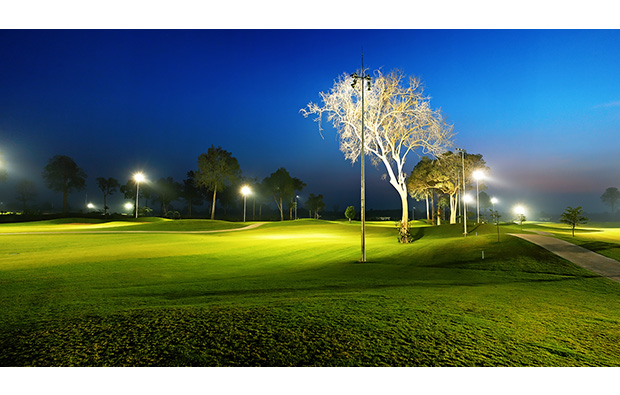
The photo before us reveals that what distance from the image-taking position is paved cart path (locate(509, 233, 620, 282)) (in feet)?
42.0

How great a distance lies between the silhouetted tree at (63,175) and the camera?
82062 millimetres

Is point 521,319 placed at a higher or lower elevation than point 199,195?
lower

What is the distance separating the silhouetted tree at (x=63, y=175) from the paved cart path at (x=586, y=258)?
101906mm

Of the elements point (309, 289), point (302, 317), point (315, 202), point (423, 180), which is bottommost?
point (309, 289)

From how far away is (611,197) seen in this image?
124562 mm

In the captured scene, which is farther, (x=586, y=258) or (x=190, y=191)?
(x=190, y=191)

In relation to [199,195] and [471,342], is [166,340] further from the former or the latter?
[199,195]

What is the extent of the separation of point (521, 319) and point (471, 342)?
6.92 feet

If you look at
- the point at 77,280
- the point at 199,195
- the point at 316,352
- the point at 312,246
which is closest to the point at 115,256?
the point at 77,280

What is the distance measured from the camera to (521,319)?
235 inches

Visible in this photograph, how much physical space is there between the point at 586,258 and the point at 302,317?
16868 millimetres

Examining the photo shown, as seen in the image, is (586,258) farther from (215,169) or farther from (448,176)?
(215,169)

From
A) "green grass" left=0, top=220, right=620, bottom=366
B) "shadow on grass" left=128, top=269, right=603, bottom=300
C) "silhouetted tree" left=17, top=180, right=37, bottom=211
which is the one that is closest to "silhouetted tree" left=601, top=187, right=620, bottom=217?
"green grass" left=0, top=220, right=620, bottom=366

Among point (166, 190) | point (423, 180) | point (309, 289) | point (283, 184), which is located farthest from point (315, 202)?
point (309, 289)
